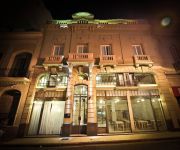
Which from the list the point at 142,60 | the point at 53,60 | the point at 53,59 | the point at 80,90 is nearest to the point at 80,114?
the point at 80,90

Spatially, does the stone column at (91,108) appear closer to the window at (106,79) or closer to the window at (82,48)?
the window at (106,79)

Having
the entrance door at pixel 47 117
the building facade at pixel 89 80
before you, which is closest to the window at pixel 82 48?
the building facade at pixel 89 80

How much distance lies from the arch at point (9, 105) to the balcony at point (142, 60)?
12.7 m

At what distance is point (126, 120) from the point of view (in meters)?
12.3

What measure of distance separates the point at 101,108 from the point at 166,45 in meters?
11.2

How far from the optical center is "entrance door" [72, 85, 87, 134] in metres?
11.9

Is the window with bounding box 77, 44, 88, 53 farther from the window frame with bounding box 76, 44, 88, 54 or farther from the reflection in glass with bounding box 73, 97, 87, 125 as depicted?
the reflection in glass with bounding box 73, 97, 87, 125

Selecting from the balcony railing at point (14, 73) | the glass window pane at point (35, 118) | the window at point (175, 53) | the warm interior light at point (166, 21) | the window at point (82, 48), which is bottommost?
the glass window pane at point (35, 118)

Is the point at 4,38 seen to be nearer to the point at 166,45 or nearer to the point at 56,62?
the point at 56,62

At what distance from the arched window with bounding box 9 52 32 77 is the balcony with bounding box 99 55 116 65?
26.7ft

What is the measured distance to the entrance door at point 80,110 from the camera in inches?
467

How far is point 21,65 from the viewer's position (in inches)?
606

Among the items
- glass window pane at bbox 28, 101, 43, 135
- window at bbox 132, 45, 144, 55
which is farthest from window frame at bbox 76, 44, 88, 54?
glass window pane at bbox 28, 101, 43, 135

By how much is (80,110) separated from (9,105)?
708 centimetres
